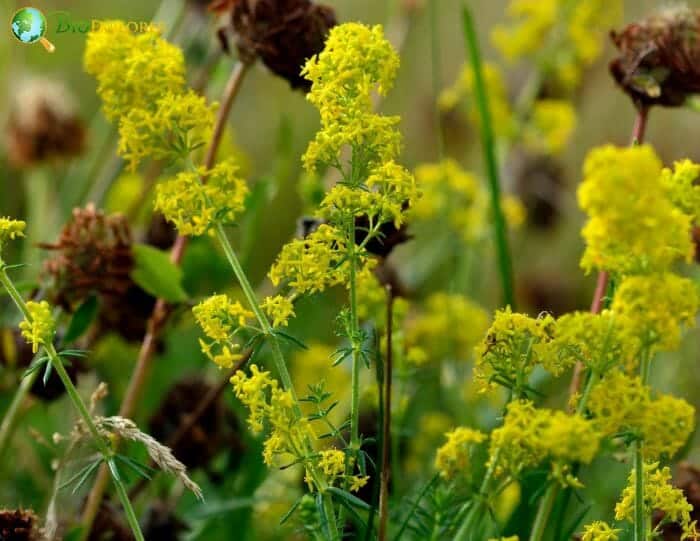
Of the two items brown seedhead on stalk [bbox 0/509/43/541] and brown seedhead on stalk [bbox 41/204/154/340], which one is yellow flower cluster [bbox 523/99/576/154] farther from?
brown seedhead on stalk [bbox 0/509/43/541]

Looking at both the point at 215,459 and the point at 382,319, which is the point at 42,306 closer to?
the point at 382,319

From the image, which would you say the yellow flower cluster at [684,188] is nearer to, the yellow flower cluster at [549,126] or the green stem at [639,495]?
the green stem at [639,495]

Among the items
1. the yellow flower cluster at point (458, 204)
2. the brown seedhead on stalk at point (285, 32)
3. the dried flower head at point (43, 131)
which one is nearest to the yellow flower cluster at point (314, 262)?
the brown seedhead on stalk at point (285, 32)

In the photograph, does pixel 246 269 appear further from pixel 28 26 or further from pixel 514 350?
pixel 514 350

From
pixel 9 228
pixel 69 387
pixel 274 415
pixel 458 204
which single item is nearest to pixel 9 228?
pixel 9 228

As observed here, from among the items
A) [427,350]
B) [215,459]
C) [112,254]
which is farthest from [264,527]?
[112,254]
